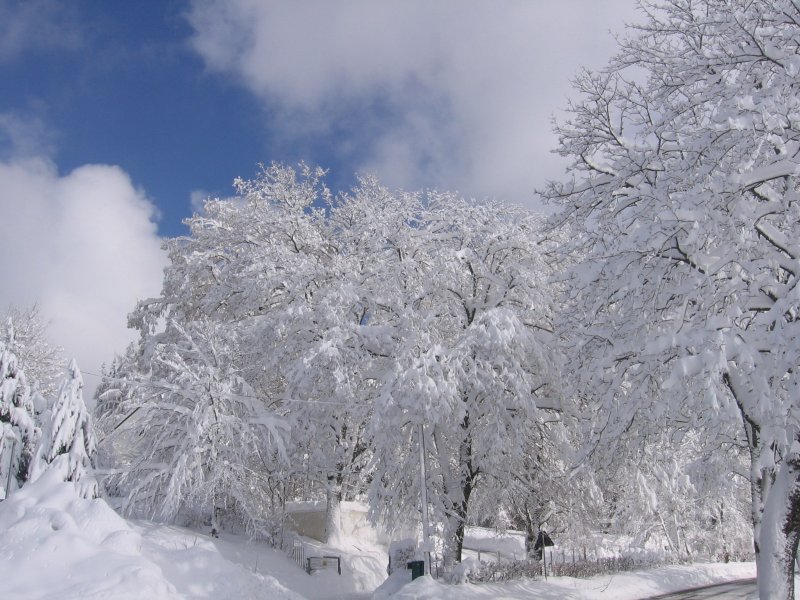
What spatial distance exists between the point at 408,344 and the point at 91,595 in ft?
32.1

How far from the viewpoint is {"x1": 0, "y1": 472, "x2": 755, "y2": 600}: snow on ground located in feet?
34.4

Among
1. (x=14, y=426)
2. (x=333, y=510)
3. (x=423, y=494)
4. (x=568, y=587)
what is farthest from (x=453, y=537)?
(x=14, y=426)

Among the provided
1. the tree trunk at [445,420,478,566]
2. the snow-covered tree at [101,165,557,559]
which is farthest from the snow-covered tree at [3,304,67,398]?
the tree trunk at [445,420,478,566]

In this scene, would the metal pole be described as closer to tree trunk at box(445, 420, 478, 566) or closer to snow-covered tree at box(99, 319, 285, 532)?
tree trunk at box(445, 420, 478, 566)

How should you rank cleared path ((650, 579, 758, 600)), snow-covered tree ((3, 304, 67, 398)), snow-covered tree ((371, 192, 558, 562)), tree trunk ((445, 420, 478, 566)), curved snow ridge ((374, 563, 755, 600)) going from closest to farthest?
1. curved snow ridge ((374, 563, 755, 600))
2. snow-covered tree ((371, 192, 558, 562))
3. tree trunk ((445, 420, 478, 566))
4. cleared path ((650, 579, 758, 600))
5. snow-covered tree ((3, 304, 67, 398))

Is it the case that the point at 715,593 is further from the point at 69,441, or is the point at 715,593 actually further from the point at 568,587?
the point at 69,441

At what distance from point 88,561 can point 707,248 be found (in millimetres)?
12435

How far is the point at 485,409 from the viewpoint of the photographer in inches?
711

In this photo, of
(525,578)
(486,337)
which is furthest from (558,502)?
(486,337)

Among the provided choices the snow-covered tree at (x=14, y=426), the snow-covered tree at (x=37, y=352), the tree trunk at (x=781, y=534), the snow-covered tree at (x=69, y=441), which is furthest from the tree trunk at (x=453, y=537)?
the snow-covered tree at (x=37, y=352)

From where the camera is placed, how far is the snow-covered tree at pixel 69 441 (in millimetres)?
18656

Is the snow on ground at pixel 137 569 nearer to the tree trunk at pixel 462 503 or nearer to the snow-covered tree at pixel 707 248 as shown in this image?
the tree trunk at pixel 462 503

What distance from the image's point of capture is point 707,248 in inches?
457

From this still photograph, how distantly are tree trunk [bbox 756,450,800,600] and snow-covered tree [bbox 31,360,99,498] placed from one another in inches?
667
